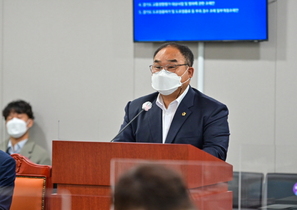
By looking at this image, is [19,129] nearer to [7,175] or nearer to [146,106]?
[7,175]

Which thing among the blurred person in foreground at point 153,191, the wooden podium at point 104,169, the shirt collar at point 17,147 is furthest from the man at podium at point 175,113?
the shirt collar at point 17,147

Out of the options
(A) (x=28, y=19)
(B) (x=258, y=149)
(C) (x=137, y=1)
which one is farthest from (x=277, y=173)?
(A) (x=28, y=19)

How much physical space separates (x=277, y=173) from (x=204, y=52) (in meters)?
2.04

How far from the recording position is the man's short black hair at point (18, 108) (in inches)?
204

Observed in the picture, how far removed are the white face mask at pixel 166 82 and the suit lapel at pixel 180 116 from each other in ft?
0.29

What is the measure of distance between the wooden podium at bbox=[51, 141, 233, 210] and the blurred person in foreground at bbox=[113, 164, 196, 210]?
3.80 ft

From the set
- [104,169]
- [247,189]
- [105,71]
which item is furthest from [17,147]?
[104,169]

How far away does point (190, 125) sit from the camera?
263cm

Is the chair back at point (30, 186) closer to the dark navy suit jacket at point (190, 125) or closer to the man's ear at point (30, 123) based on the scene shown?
the dark navy suit jacket at point (190, 125)

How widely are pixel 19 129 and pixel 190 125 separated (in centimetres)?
295

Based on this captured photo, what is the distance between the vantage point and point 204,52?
16.2 feet

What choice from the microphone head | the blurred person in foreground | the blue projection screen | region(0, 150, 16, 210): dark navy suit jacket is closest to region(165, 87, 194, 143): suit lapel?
the microphone head

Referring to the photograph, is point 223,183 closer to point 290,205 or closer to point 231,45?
point 290,205

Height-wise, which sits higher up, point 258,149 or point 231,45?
point 231,45
